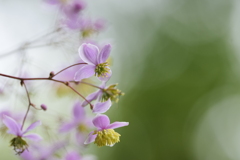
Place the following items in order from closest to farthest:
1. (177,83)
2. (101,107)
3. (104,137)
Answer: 1. (101,107)
2. (104,137)
3. (177,83)

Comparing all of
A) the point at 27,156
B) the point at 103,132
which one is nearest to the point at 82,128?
the point at 27,156

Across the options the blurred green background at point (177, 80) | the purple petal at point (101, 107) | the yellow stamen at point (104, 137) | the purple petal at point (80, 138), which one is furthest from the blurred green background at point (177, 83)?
the purple petal at point (101, 107)

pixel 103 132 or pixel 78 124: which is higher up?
pixel 78 124

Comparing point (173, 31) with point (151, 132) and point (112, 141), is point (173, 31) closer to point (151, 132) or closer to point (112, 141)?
point (151, 132)

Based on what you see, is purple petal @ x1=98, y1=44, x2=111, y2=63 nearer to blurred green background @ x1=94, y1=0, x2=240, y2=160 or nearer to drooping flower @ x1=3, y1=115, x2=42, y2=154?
drooping flower @ x1=3, y1=115, x2=42, y2=154

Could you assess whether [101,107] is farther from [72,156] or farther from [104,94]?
[72,156]

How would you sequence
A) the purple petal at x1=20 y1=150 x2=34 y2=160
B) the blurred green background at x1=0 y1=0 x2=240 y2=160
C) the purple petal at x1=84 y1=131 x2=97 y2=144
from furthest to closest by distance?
the blurred green background at x1=0 y1=0 x2=240 y2=160 → the purple petal at x1=20 y1=150 x2=34 y2=160 → the purple petal at x1=84 y1=131 x2=97 y2=144

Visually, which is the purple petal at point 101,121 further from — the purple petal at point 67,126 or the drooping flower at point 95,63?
the purple petal at point 67,126

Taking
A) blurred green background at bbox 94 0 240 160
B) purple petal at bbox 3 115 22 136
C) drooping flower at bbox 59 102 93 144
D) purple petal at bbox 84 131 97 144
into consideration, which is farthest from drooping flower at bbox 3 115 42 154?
blurred green background at bbox 94 0 240 160
